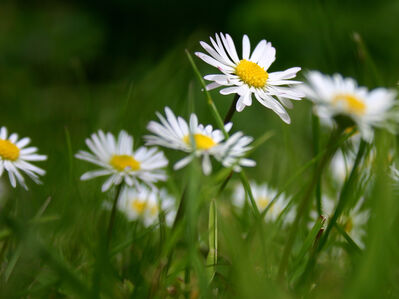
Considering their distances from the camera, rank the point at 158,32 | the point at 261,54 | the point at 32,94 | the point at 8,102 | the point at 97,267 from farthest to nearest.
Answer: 1. the point at 158,32
2. the point at 32,94
3. the point at 8,102
4. the point at 261,54
5. the point at 97,267

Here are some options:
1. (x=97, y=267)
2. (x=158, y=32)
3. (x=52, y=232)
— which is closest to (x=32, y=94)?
(x=158, y=32)

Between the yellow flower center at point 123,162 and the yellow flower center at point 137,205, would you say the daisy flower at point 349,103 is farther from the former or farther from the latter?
the yellow flower center at point 137,205

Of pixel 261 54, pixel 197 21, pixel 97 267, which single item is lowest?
pixel 97 267

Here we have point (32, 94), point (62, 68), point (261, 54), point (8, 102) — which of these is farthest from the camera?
point (62, 68)

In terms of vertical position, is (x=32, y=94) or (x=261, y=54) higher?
(x=261, y=54)

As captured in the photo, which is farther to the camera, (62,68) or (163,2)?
(163,2)

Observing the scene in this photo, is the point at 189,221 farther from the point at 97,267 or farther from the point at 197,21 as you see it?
the point at 197,21

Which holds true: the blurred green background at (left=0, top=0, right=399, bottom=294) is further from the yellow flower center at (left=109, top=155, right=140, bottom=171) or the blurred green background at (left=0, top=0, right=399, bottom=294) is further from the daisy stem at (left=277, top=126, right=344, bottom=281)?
Result: the daisy stem at (left=277, top=126, right=344, bottom=281)

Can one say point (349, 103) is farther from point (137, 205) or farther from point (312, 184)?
point (137, 205)
